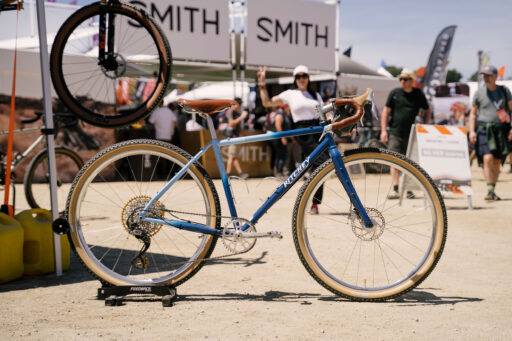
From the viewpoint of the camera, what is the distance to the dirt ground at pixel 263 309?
298cm

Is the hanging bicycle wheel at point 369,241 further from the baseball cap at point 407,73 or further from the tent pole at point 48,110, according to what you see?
the baseball cap at point 407,73

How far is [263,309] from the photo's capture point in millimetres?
3398

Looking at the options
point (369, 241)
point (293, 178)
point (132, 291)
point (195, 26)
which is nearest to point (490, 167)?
point (369, 241)

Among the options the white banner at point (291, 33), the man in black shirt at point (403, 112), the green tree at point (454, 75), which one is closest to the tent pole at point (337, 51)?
the white banner at point (291, 33)

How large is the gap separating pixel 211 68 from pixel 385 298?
11260 millimetres

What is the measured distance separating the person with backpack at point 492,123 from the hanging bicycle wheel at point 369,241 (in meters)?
3.01

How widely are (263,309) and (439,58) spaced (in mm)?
22219

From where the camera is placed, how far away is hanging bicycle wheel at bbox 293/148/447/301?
3.54 m

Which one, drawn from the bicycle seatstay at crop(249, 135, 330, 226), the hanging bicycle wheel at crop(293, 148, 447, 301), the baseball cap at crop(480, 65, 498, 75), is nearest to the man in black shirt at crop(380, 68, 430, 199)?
the baseball cap at crop(480, 65, 498, 75)

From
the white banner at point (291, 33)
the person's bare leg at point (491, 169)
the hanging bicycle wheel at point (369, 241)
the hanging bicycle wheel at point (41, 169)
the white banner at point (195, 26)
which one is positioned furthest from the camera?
the white banner at point (291, 33)

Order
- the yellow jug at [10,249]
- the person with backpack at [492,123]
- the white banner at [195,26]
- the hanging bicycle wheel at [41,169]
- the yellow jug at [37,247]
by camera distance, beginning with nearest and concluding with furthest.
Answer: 1. the yellow jug at [10,249]
2. the yellow jug at [37,247]
3. the hanging bicycle wheel at [41,169]
4. the person with backpack at [492,123]
5. the white banner at [195,26]

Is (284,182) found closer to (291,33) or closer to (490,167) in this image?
(490,167)

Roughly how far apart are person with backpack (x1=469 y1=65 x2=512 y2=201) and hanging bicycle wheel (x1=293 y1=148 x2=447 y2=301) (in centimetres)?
301

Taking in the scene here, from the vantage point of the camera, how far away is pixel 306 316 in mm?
3262
